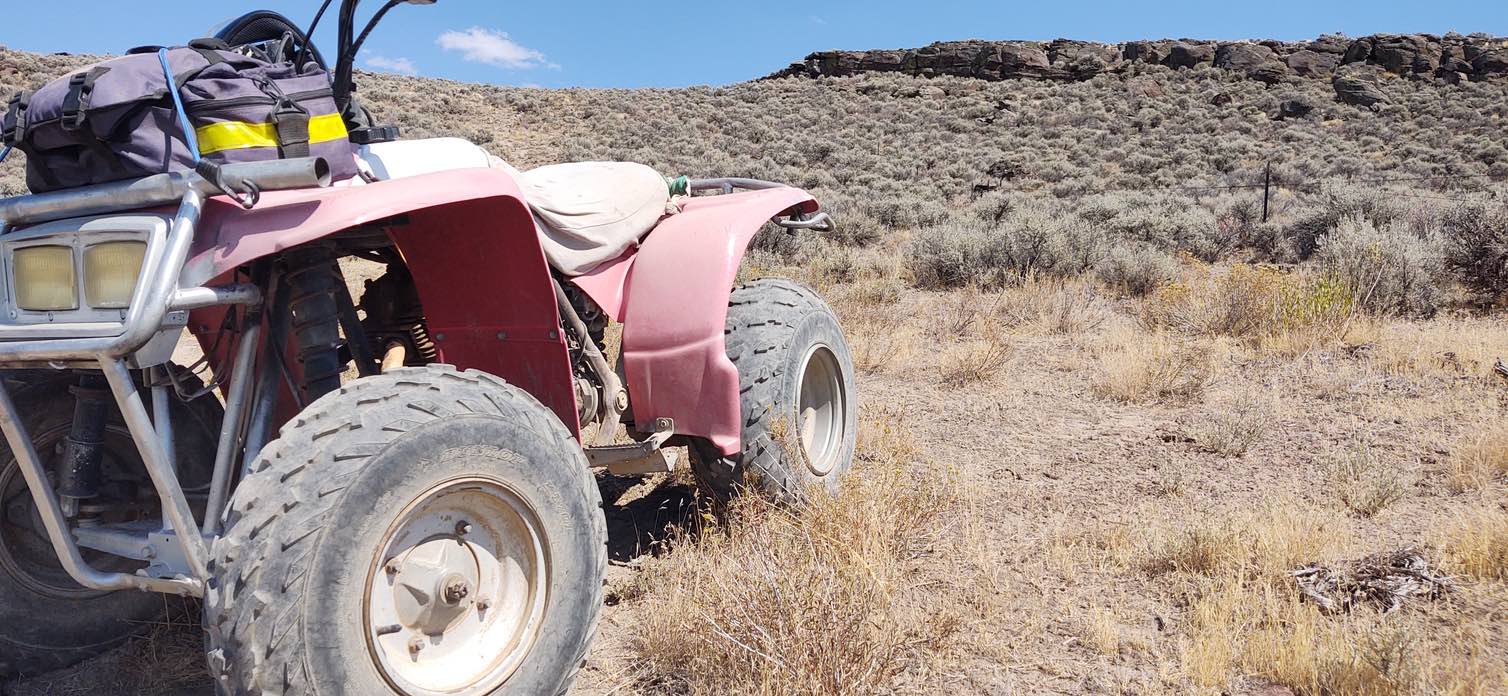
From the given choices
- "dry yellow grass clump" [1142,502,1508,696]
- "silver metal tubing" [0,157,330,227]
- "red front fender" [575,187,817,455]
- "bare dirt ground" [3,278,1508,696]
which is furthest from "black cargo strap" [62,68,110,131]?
"dry yellow grass clump" [1142,502,1508,696]

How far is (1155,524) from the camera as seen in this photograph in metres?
3.65

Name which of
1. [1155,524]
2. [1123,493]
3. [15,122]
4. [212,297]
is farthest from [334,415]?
[1123,493]

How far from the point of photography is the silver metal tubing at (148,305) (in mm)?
1825

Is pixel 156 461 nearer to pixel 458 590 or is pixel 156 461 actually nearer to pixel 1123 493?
pixel 458 590

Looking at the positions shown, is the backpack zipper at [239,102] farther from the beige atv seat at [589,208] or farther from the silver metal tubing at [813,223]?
the silver metal tubing at [813,223]

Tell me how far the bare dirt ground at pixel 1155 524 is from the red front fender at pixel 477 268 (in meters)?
0.89

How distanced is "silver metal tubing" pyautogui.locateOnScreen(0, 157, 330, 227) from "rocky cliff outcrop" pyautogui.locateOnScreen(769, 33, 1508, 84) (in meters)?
48.4

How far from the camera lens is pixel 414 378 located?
2195 millimetres

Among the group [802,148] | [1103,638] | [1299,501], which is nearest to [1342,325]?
[1299,501]

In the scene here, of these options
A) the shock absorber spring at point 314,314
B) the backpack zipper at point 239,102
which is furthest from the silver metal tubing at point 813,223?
the backpack zipper at point 239,102

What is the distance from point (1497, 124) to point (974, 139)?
16.6 m

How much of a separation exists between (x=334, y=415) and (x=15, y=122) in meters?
1.00

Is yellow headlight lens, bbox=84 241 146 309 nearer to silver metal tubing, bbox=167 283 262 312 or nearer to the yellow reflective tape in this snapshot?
silver metal tubing, bbox=167 283 262 312

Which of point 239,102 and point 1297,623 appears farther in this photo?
point 1297,623
